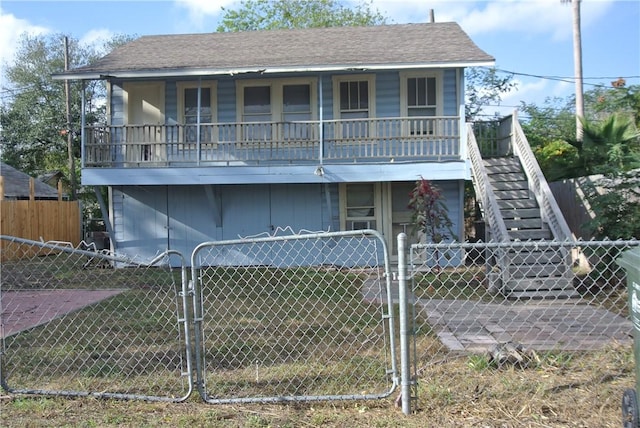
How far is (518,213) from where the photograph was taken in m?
10.9

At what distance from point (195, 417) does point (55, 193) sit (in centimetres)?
2430

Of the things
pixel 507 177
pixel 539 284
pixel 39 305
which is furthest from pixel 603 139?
pixel 39 305

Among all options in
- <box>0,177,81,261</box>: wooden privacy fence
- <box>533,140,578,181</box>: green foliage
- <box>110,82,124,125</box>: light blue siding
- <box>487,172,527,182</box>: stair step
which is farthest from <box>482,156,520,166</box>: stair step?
<box>0,177,81,261</box>: wooden privacy fence

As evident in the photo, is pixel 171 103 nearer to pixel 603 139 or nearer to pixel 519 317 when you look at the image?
pixel 519 317

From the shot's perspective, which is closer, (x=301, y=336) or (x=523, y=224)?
(x=301, y=336)

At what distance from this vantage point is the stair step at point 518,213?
1080cm

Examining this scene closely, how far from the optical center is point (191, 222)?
13727 mm

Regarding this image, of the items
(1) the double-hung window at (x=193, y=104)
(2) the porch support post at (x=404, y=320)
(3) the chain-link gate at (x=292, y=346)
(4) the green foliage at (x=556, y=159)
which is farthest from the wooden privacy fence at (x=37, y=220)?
(4) the green foliage at (x=556, y=159)

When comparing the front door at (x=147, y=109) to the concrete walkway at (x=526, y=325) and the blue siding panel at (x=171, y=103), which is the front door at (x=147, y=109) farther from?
Result: the concrete walkway at (x=526, y=325)

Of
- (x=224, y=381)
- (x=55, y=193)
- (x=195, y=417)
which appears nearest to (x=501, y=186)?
(x=224, y=381)

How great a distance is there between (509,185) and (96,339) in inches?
351

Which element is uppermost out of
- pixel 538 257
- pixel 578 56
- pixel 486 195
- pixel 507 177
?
pixel 578 56

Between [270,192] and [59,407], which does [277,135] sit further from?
[59,407]

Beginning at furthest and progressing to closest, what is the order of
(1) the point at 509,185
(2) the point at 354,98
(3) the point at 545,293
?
(2) the point at 354,98 → (1) the point at 509,185 → (3) the point at 545,293
